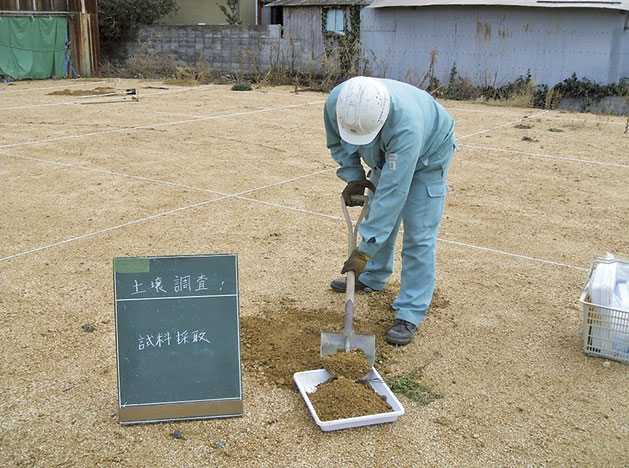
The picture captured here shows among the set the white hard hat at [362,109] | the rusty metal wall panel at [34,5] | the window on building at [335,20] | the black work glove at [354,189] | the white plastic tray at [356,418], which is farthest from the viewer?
the rusty metal wall panel at [34,5]

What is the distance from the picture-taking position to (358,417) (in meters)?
2.94

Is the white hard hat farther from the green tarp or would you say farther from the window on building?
the green tarp

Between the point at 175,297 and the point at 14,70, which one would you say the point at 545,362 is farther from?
the point at 14,70

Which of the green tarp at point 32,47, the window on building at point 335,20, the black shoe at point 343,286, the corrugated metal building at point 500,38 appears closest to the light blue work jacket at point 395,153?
the black shoe at point 343,286

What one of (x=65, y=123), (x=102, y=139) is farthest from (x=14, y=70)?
(x=102, y=139)

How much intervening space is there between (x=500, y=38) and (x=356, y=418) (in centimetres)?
1512

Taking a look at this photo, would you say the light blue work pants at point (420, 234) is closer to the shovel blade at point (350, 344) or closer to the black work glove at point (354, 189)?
the black work glove at point (354, 189)

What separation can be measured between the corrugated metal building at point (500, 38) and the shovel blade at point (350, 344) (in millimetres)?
13616

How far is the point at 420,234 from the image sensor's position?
376 centimetres

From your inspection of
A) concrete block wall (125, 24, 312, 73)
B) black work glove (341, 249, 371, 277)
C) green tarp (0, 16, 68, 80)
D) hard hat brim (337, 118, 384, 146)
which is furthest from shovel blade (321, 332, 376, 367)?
green tarp (0, 16, 68, 80)

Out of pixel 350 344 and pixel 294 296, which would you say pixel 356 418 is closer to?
pixel 350 344

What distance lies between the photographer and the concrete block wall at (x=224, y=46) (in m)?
19.6

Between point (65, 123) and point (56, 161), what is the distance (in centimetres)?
315

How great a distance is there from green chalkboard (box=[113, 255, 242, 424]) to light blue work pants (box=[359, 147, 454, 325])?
134 centimetres
